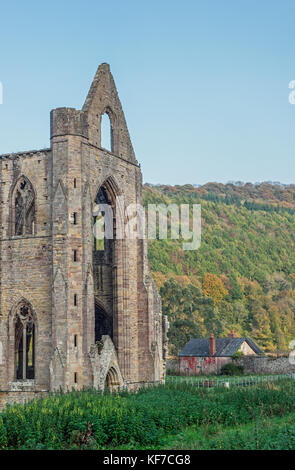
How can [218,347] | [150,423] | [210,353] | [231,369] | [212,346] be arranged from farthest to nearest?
[218,347] < [210,353] < [212,346] < [231,369] < [150,423]

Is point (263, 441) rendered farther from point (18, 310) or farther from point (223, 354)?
point (223, 354)

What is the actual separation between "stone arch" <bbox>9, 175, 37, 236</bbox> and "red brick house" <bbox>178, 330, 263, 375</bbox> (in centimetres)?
2848

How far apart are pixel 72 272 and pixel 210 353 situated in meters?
30.6

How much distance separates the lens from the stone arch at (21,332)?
35.3 meters

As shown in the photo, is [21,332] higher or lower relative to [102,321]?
lower

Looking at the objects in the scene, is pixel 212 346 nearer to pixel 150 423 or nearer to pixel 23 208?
pixel 23 208

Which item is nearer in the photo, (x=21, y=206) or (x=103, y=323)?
(x=21, y=206)

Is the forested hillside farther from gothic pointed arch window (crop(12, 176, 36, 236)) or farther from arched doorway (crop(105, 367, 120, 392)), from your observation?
gothic pointed arch window (crop(12, 176, 36, 236))

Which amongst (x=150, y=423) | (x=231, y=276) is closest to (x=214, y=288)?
(x=231, y=276)

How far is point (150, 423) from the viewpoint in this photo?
2261 centimetres

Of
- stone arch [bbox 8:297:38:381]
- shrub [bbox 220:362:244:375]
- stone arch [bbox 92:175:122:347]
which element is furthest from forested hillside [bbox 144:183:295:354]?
stone arch [bbox 8:297:38:381]

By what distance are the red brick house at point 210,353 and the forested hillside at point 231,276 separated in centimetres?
565

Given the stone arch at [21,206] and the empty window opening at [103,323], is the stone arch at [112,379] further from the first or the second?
the stone arch at [21,206]

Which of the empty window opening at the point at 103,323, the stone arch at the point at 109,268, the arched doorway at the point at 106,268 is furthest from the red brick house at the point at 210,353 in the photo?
the stone arch at the point at 109,268
